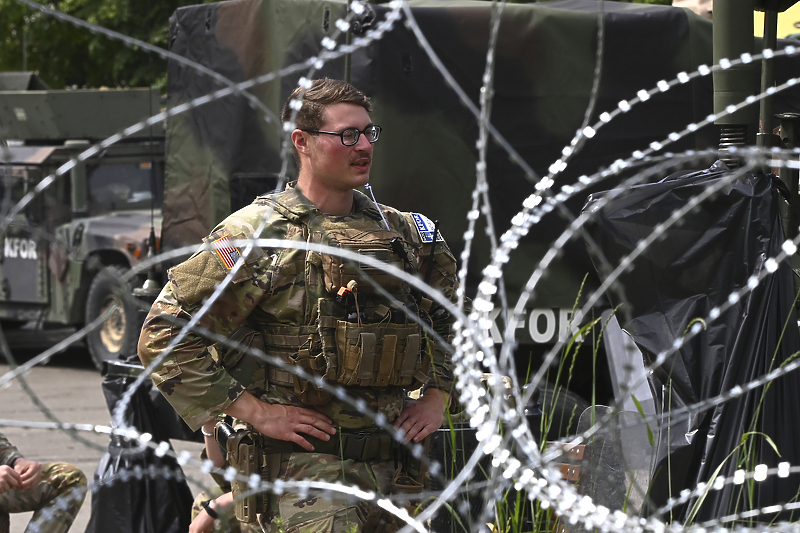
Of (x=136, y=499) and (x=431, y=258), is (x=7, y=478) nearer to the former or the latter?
(x=136, y=499)

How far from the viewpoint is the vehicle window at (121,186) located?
369 inches

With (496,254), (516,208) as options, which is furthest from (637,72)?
(496,254)

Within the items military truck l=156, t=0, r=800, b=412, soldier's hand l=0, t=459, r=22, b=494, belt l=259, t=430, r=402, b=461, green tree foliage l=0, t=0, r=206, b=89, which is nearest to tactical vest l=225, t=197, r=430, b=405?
belt l=259, t=430, r=402, b=461

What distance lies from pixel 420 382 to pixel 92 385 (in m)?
6.29

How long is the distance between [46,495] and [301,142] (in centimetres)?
180

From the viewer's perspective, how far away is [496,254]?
4.52 ft

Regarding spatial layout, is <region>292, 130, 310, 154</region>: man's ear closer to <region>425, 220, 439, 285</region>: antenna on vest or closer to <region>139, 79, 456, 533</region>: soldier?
<region>139, 79, 456, 533</region>: soldier

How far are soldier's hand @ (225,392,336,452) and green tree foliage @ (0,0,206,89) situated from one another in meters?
10.5

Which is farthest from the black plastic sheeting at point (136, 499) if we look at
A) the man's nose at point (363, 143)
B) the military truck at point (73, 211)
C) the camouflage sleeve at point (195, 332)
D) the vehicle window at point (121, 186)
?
the vehicle window at point (121, 186)

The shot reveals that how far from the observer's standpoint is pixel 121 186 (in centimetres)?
952

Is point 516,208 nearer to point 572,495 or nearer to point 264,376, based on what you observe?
point 264,376

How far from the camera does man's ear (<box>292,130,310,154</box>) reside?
8.54 ft

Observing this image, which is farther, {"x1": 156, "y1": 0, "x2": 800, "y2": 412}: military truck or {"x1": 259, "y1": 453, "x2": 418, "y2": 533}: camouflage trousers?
{"x1": 156, "y1": 0, "x2": 800, "y2": 412}: military truck

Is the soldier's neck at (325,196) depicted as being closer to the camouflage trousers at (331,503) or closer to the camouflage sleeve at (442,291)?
the camouflage sleeve at (442,291)
